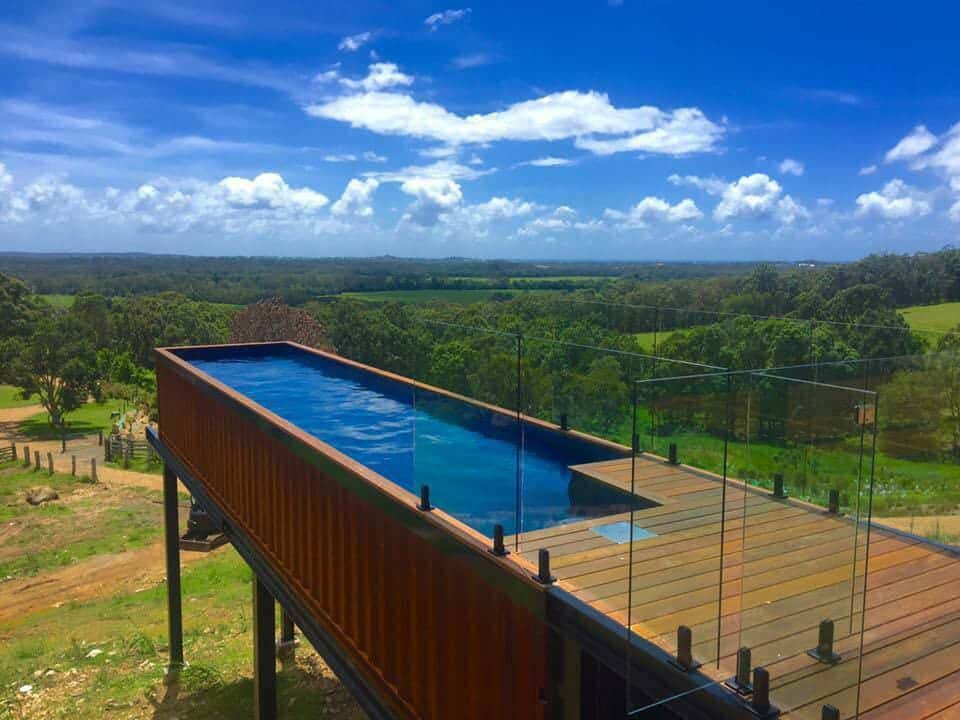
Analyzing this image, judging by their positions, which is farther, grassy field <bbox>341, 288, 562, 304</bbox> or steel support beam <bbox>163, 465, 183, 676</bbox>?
steel support beam <bbox>163, 465, 183, 676</bbox>

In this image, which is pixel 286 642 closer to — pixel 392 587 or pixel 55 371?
pixel 392 587

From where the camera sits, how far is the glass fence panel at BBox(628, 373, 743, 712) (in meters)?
2.61

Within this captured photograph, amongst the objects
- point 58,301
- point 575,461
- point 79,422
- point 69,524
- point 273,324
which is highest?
point 575,461

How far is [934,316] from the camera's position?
712cm

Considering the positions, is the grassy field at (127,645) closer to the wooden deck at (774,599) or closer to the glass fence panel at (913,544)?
the glass fence panel at (913,544)

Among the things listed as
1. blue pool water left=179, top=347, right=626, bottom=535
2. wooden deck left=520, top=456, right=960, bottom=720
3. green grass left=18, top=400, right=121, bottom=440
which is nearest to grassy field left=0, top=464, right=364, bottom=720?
blue pool water left=179, top=347, right=626, bottom=535

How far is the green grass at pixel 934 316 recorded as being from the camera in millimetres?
6434

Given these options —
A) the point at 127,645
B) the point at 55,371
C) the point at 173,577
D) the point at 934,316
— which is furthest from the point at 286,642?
the point at 55,371

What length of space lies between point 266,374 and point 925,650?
10.4 metres

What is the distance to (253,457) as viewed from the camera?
684cm

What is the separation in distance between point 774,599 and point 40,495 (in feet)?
80.6

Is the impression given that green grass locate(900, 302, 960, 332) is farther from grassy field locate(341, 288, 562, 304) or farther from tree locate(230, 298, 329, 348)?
tree locate(230, 298, 329, 348)

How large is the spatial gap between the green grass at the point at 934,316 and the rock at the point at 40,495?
2320 centimetres

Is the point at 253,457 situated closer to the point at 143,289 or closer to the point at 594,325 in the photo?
the point at 594,325
